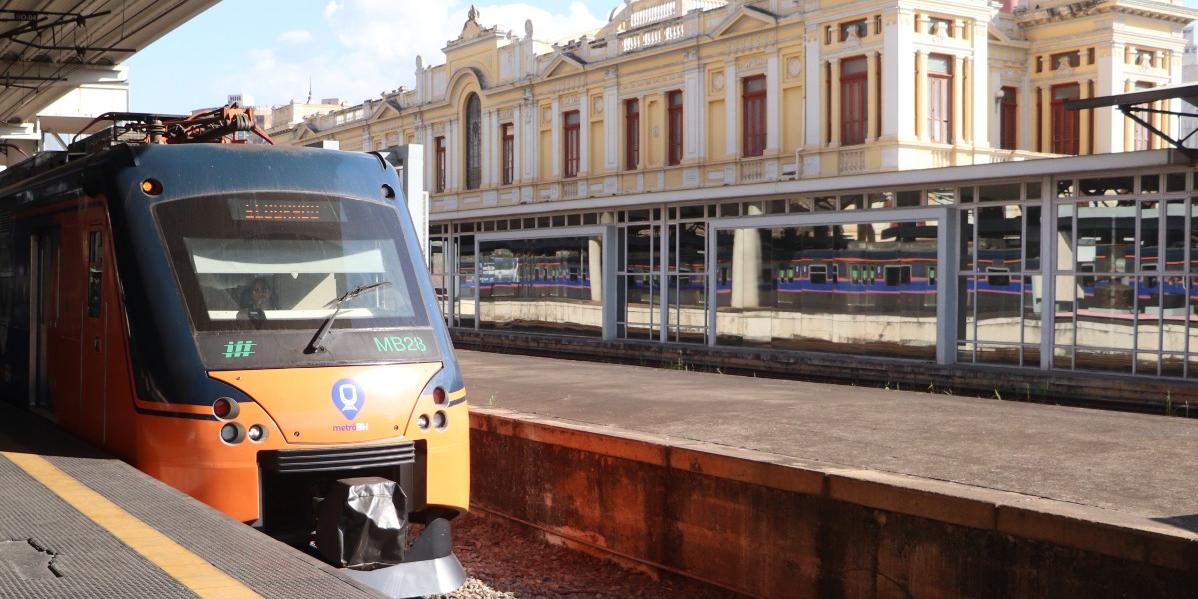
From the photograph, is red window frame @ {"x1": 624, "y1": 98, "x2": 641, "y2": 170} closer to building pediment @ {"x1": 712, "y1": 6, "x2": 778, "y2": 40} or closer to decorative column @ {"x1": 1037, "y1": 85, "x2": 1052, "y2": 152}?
building pediment @ {"x1": 712, "y1": 6, "x2": 778, "y2": 40}

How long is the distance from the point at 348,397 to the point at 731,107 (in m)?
29.3

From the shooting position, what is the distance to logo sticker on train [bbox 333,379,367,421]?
7.61 m

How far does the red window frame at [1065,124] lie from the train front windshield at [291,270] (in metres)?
33.5

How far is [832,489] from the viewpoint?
318 inches

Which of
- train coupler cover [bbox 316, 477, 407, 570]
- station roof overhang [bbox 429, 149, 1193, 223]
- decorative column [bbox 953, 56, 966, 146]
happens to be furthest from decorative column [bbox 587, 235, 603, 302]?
train coupler cover [bbox 316, 477, 407, 570]

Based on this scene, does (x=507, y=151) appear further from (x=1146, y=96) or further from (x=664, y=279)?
(x=1146, y=96)

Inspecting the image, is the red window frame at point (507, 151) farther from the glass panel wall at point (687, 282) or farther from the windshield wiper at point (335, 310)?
the windshield wiper at point (335, 310)

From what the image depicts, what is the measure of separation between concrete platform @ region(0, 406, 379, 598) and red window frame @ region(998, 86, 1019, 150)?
112ft

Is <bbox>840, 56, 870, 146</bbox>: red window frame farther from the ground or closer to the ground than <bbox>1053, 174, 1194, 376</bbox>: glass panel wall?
farther from the ground

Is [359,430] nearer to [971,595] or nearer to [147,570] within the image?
[147,570]

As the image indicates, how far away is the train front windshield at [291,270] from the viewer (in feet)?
25.7

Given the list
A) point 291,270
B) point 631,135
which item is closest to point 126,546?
point 291,270

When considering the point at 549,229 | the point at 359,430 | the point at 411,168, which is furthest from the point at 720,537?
the point at 549,229

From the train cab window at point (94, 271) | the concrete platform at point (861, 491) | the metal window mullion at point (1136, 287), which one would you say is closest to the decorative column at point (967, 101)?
the metal window mullion at point (1136, 287)
